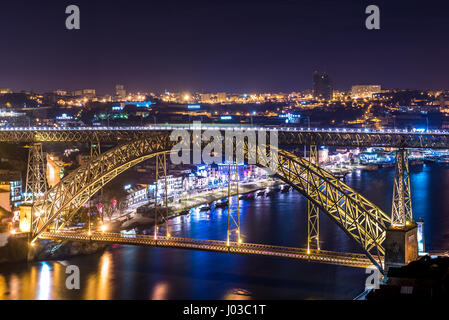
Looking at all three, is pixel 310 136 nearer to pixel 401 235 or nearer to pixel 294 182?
pixel 294 182

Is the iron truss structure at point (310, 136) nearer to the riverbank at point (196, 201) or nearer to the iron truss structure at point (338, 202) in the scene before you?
the iron truss structure at point (338, 202)

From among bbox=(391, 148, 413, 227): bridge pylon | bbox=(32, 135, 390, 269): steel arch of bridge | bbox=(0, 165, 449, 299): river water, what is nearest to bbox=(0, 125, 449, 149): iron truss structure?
bbox=(391, 148, 413, 227): bridge pylon

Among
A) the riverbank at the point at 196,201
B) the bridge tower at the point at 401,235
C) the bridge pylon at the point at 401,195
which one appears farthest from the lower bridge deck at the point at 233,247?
the riverbank at the point at 196,201

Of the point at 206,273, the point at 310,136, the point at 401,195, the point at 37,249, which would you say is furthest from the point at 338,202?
the point at 37,249

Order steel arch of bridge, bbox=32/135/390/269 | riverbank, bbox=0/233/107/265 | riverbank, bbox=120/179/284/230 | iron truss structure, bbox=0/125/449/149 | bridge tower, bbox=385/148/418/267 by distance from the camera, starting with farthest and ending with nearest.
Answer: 1. riverbank, bbox=120/179/284/230
2. riverbank, bbox=0/233/107/265
3. iron truss structure, bbox=0/125/449/149
4. steel arch of bridge, bbox=32/135/390/269
5. bridge tower, bbox=385/148/418/267

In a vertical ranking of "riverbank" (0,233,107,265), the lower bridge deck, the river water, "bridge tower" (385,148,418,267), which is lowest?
the river water

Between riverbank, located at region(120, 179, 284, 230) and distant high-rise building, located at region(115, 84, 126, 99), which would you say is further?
distant high-rise building, located at region(115, 84, 126, 99)

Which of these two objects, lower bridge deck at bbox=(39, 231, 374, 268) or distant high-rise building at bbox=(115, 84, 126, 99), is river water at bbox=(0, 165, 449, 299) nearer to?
lower bridge deck at bbox=(39, 231, 374, 268)

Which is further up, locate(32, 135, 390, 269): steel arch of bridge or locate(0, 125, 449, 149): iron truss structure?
locate(0, 125, 449, 149): iron truss structure

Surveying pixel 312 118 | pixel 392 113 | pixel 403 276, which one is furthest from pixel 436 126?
pixel 403 276
